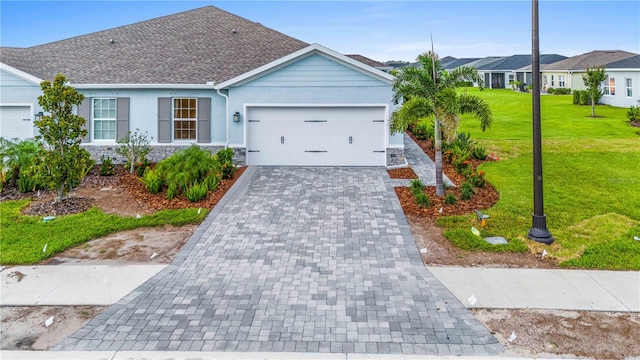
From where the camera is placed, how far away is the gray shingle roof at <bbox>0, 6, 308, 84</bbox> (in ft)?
54.1

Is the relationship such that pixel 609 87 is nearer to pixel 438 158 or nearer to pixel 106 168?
pixel 438 158

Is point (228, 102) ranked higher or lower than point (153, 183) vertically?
higher

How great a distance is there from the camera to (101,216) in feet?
34.4

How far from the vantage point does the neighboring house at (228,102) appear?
15.1 metres

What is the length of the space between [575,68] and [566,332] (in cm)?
4189

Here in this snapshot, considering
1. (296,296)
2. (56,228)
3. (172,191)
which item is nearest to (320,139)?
(172,191)

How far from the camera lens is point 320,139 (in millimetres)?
15586

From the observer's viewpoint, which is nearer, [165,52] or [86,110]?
[86,110]

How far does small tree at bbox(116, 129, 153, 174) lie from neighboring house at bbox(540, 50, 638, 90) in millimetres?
36258

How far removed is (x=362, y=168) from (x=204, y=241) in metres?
7.73

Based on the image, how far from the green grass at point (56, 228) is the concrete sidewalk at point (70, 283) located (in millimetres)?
713

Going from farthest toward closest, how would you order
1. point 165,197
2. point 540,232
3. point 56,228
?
point 165,197
point 56,228
point 540,232

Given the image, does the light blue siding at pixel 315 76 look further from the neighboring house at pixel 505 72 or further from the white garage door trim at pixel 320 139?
the neighboring house at pixel 505 72

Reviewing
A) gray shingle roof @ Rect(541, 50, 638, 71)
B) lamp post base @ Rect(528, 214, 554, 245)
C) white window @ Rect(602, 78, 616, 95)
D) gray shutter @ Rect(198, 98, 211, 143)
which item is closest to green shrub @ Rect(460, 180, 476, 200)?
lamp post base @ Rect(528, 214, 554, 245)
